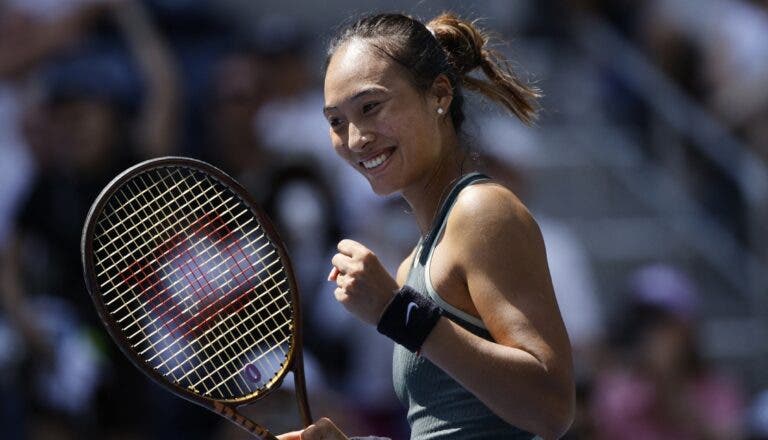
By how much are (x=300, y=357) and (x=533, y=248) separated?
1.79 ft

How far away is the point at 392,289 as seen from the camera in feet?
7.47

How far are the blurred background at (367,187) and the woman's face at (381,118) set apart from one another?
1.87m

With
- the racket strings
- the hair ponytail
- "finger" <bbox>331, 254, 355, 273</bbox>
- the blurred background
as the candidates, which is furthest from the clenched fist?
the blurred background

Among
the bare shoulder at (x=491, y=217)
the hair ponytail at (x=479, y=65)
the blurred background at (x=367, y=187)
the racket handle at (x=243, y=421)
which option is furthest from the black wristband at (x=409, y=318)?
the blurred background at (x=367, y=187)

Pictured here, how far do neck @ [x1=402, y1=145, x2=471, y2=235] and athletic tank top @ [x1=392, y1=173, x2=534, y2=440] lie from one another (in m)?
0.09

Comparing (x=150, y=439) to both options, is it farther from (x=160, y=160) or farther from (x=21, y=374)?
(x=160, y=160)

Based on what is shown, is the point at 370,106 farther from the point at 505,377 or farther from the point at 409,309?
the point at 505,377

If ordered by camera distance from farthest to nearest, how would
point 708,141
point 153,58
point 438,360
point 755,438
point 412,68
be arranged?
point 708,141
point 153,58
point 755,438
point 412,68
point 438,360

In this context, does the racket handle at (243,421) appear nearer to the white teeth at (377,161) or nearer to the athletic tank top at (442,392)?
the athletic tank top at (442,392)

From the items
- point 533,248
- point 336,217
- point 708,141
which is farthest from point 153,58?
point 533,248

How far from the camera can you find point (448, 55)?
2.56m

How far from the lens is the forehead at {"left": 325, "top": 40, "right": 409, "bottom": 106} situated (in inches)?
95.2

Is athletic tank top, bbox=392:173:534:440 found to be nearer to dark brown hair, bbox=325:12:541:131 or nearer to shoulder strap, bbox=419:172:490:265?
shoulder strap, bbox=419:172:490:265

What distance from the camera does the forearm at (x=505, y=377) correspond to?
2.20 meters
